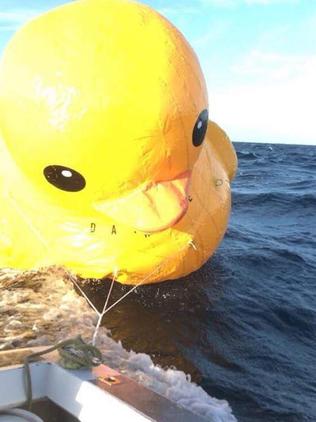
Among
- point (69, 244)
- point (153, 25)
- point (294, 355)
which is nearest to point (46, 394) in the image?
point (69, 244)

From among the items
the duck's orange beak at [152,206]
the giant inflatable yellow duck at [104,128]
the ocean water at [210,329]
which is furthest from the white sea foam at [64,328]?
the duck's orange beak at [152,206]

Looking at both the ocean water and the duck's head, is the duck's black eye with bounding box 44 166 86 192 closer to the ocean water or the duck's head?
the duck's head

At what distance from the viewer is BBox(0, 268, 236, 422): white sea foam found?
12.2ft

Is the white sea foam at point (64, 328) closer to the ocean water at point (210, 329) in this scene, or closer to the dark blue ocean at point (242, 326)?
the ocean water at point (210, 329)

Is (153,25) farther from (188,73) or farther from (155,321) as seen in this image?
(155,321)


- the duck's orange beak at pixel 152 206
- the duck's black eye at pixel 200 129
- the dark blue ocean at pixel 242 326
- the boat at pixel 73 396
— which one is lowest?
the dark blue ocean at pixel 242 326

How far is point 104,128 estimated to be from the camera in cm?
410

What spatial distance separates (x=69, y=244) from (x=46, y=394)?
247 centimetres

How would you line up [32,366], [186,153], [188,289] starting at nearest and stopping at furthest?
[32,366] → [186,153] → [188,289]

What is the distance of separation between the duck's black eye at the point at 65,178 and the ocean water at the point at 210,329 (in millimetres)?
1263

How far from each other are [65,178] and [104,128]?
0.62 meters

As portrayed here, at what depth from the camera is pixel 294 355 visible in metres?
4.70

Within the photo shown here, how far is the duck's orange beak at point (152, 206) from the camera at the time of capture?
418 cm

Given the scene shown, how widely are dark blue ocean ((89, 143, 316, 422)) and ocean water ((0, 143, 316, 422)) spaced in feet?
0.03
